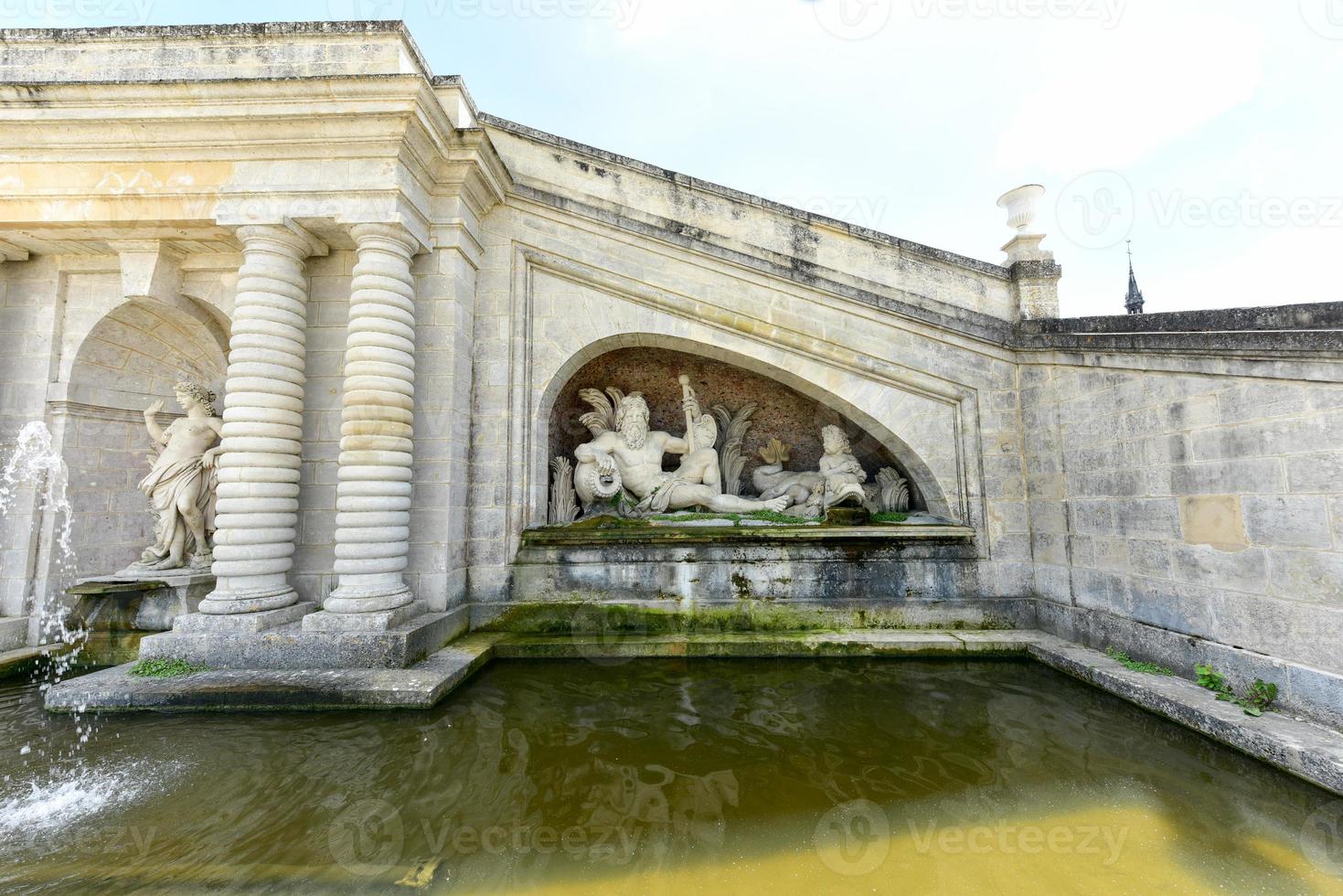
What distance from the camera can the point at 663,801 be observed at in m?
3.09

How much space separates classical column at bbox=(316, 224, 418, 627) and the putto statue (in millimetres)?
2223

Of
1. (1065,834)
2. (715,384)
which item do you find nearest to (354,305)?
(715,384)

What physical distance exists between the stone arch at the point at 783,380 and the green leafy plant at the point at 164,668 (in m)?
3.39

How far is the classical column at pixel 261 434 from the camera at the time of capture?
4.97m

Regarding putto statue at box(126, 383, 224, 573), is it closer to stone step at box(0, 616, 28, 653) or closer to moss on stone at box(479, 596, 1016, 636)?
stone step at box(0, 616, 28, 653)

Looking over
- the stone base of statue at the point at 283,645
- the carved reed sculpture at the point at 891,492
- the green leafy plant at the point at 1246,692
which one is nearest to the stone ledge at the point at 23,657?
the stone base of statue at the point at 283,645

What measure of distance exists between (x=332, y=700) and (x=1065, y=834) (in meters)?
4.82

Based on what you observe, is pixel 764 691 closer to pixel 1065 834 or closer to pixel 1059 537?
pixel 1065 834

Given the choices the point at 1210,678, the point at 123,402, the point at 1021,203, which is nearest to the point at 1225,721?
the point at 1210,678

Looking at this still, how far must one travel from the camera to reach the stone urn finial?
6551mm

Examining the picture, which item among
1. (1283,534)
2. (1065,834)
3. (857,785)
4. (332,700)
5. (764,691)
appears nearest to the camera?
(1065,834)

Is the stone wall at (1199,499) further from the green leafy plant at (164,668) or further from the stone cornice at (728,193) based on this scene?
the green leafy plant at (164,668)

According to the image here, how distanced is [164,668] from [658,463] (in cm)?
498

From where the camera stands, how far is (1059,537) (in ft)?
18.9
